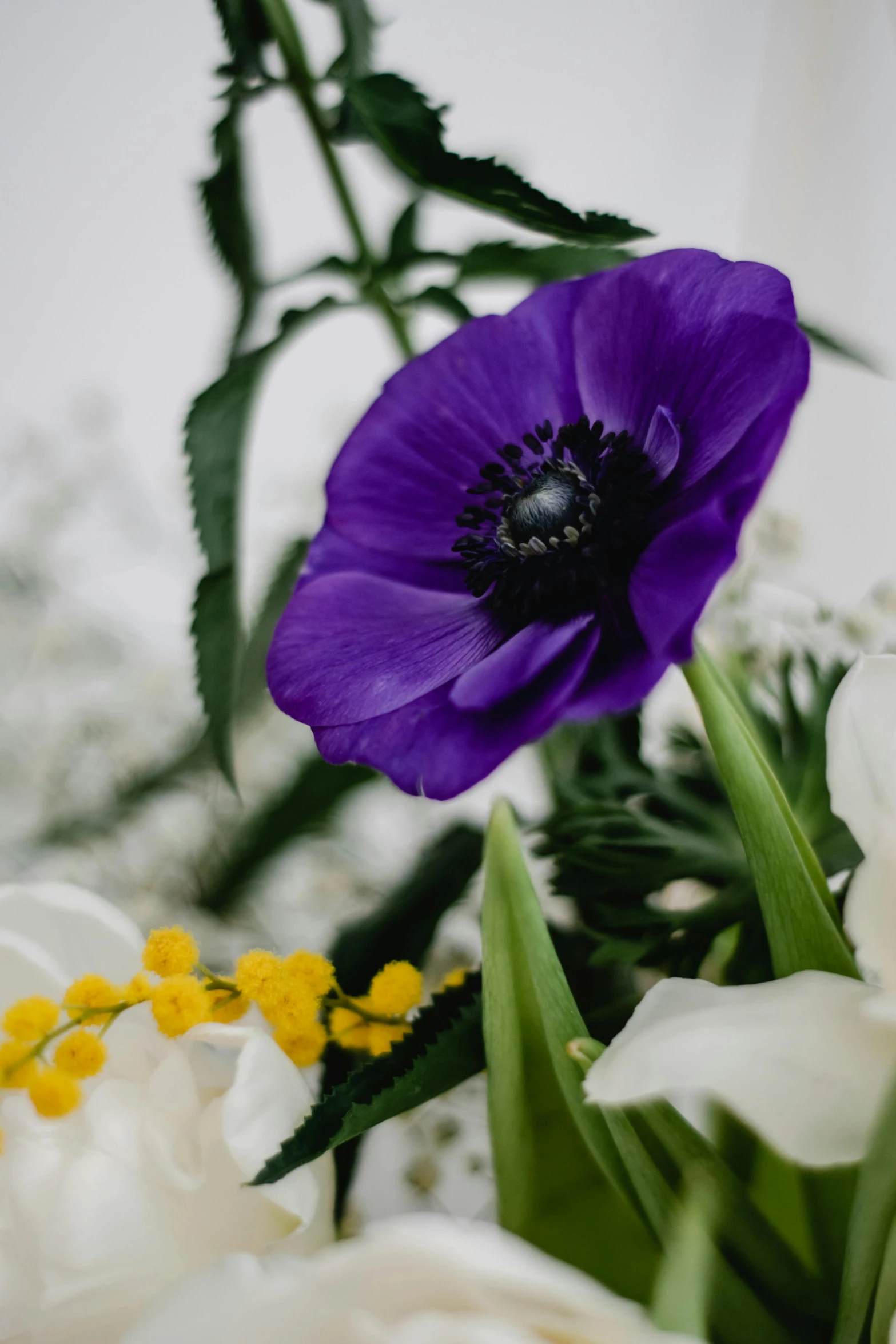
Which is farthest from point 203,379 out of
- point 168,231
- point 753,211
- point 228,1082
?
point 228,1082

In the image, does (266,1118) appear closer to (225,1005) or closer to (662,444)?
(225,1005)

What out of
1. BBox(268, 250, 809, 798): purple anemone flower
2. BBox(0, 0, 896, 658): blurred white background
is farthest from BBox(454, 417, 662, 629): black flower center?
BBox(0, 0, 896, 658): blurred white background

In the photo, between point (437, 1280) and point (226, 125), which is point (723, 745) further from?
point (226, 125)

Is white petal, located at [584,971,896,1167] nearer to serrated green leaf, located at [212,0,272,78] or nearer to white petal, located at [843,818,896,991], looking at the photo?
white petal, located at [843,818,896,991]

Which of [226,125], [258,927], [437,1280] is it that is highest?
[226,125]

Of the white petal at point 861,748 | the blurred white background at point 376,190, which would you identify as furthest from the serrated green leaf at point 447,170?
the blurred white background at point 376,190

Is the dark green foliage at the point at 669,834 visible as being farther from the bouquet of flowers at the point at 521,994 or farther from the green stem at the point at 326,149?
the green stem at the point at 326,149
